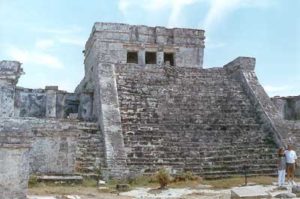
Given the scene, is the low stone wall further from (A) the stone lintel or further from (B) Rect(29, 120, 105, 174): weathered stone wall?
(A) the stone lintel

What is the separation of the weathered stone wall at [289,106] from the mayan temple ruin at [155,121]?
0.05 m

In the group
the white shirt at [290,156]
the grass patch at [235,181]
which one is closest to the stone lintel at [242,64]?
the grass patch at [235,181]

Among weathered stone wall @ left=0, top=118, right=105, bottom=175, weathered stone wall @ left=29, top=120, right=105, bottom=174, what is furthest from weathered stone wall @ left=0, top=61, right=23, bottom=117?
weathered stone wall @ left=29, top=120, right=105, bottom=174

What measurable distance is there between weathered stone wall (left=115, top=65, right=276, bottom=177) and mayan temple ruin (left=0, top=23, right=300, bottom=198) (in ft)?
0.10

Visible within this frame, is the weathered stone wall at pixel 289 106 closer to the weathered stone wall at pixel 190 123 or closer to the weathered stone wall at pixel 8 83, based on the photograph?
the weathered stone wall at pixel 190 123

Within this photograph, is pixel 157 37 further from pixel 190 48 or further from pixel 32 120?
pixel 32 120

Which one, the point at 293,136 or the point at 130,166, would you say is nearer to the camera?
the point at 130,166

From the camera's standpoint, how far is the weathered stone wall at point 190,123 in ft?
52.4

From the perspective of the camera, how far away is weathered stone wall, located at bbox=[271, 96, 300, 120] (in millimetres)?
23672

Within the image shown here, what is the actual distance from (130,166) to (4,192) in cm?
657

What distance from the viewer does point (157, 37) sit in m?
25.8

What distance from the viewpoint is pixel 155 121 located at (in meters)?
17.6

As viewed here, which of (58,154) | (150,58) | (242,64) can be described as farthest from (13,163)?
(150,58)

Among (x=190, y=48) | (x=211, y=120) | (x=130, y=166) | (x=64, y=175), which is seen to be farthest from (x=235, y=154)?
(x=190, y=48)
